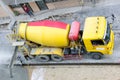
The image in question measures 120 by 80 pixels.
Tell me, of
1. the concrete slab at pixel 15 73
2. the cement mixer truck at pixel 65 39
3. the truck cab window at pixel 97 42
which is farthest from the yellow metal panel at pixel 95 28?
the concrete slab at pixel 15 73

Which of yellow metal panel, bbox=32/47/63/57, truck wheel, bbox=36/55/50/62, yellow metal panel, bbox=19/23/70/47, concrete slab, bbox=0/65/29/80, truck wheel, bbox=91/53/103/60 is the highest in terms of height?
yellow metal panel, bbox=19/23/70/47

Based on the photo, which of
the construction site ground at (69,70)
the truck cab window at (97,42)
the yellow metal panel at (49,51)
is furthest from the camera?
→ the yellow metal panel at (49,51)

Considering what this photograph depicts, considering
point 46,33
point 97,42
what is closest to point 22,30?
point 46,33

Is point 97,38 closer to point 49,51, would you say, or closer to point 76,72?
point 76,72

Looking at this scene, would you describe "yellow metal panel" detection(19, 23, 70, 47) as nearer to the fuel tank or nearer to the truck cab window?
the fuel tank

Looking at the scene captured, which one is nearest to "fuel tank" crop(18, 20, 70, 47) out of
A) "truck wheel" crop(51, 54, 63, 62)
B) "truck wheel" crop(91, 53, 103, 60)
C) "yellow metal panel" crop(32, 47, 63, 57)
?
"yellow metal panel" crop(32, 47, 63, 57)

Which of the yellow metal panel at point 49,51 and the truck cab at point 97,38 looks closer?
the truck cab at point 97,38

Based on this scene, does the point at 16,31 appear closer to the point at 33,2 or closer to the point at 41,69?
the point at 41,69

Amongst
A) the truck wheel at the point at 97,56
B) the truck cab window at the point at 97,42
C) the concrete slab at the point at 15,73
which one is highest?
the truck cab window at the point at 97,42

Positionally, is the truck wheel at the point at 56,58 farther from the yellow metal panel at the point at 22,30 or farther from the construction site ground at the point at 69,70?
the yellow metal panel at the point at 22,30
